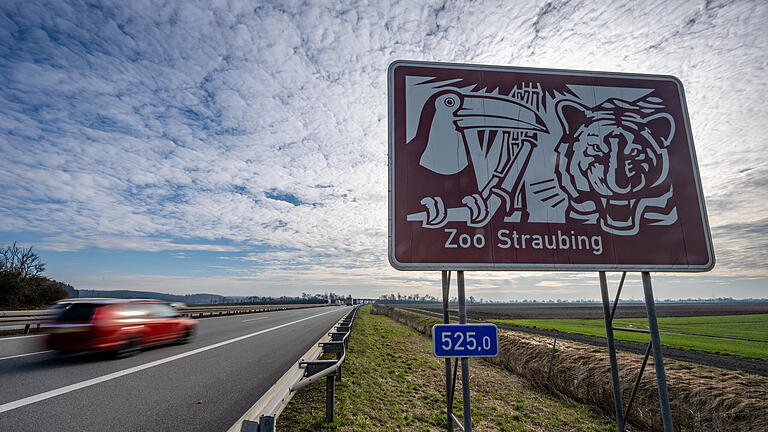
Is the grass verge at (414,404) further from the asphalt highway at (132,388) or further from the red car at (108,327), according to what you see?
the red car at (108,327)

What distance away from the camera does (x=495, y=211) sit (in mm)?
3014

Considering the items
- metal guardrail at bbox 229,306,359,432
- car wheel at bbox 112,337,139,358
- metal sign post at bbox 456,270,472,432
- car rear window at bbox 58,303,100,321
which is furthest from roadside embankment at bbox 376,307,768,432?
car rear window at bbox 58,303,100,321

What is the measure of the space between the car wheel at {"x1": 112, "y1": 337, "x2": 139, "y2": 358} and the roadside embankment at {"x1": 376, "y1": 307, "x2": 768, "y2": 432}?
1216 cm

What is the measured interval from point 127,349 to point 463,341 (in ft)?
31.3

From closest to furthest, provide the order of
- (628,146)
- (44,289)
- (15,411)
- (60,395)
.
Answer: (628,146), (15,411), (60,395), (44,289)

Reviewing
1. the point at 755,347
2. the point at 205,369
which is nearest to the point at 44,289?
the point at 205,369

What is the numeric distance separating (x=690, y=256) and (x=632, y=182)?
0.86m

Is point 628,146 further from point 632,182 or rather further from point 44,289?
point 44,289

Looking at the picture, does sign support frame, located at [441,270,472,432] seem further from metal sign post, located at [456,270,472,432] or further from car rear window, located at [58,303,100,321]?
car rear window, located at [58,303,100,321]

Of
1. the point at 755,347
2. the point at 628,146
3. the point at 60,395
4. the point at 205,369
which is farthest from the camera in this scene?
the point at 755,347

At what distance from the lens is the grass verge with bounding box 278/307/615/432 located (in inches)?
217

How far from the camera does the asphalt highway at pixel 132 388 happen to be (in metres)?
4.38

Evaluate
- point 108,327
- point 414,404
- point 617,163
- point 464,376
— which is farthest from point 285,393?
point 108,327

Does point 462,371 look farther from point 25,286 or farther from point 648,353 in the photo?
point 25,286
